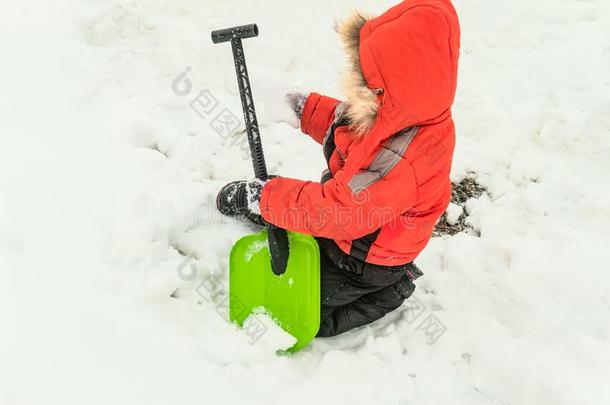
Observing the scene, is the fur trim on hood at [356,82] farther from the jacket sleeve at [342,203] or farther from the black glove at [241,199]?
the black glove at [241,199]

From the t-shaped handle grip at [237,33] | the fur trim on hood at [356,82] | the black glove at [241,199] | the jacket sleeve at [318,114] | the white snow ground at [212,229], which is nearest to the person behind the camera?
the white snow ground at [212,229]

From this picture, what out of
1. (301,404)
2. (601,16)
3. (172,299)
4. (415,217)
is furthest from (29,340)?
→ (601,16)

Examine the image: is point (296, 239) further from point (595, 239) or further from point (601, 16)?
point (601, 16)

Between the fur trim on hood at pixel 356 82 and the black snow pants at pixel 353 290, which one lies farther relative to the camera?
the black snow pants at pixel 353 290

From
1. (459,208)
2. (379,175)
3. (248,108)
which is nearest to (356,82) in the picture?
(379,175)

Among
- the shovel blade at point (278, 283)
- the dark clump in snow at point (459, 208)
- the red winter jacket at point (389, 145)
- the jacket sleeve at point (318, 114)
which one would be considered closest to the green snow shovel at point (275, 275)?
the shovel blade at point (278, 283)

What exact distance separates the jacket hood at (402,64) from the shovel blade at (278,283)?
2.00ft

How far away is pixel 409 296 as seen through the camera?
2100 mm

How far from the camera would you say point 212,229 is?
2100mm

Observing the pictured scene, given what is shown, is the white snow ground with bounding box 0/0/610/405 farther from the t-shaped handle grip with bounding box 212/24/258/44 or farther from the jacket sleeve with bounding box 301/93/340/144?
the t-shaped handle grip with bounding box 212/24/258/44

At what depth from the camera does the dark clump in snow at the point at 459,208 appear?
2.54 m

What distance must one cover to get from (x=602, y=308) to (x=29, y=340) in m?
2.13

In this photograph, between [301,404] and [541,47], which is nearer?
[301,404]

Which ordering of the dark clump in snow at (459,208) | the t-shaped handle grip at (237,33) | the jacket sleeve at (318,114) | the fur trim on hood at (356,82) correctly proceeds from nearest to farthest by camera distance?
the fur trim on hood at (356,82)
the t-shaped handle grip at (237,33)
the jacket sleeve at (318,114)
the dark clump in snow at (459,208)
